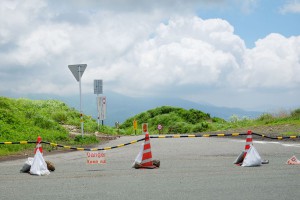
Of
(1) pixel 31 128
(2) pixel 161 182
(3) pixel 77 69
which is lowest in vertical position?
(2) pixel 161 182

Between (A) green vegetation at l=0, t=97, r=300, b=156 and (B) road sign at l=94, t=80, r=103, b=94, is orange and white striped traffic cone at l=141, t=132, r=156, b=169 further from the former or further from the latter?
(B) road sign at l=94, t=80, r=103, b=94

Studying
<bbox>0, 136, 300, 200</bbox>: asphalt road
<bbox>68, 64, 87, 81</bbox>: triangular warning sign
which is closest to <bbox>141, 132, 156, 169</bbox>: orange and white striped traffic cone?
A: <bbox>0, 136, 300, 200</bbox>: asphalt road

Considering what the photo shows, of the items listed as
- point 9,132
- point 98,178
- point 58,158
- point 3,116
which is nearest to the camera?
point 98,178

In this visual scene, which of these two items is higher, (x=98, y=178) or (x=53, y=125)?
(x=53, y=125)

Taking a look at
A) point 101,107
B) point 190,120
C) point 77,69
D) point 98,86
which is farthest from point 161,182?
point 190,120

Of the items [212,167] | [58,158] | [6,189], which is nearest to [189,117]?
[58,158]

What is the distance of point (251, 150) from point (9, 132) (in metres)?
19.2

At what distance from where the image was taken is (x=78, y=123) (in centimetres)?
4894

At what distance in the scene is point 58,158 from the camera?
1905 centimetres

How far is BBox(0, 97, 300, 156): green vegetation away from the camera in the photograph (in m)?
30.2

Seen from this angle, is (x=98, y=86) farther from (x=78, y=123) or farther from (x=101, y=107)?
(x=78, y=123)

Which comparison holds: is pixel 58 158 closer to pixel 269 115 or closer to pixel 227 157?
pixel 227 157

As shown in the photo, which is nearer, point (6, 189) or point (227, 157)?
point (6, 189)

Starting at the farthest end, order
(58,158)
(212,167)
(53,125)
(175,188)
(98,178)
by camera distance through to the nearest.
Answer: (53,125) → (58,158) → (212,167) → (98,178) → (175,188)
